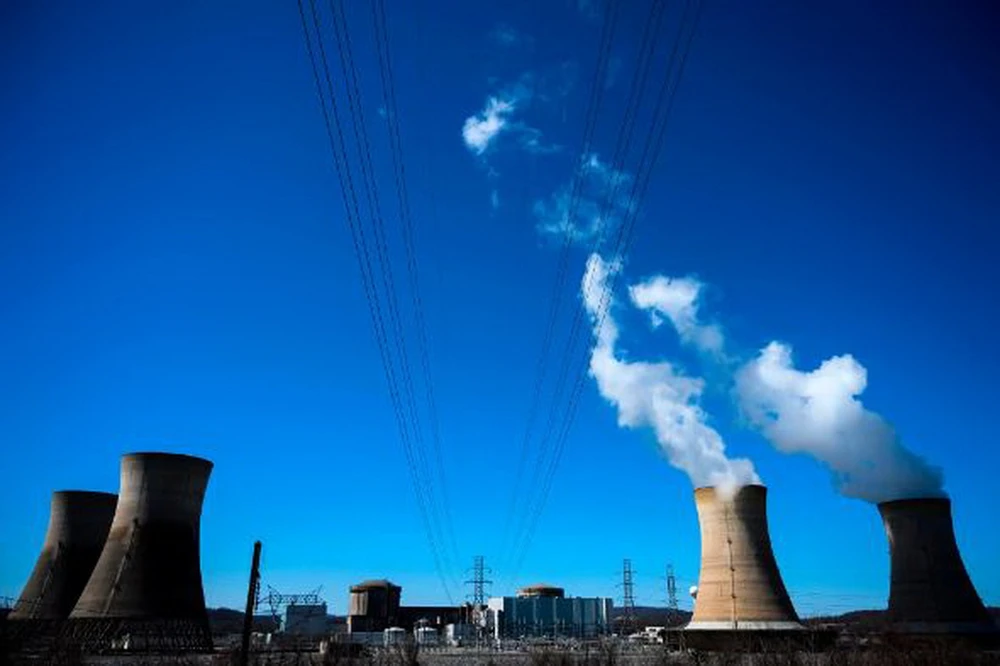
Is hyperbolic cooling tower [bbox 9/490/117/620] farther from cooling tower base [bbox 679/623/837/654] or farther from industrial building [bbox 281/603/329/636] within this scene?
cooling tower base [bbox 679/623/837/654]

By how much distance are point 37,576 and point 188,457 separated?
472 inches

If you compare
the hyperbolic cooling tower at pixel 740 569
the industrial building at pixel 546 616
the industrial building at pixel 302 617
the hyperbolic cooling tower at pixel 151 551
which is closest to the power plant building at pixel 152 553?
the hyperbolic cooling tower at pixel 151 551

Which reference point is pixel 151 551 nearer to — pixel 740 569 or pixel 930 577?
pixel 740 569

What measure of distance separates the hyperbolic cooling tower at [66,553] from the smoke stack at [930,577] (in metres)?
36.5

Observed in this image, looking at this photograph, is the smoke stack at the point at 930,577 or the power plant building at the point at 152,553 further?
the smoke stack at the point at 930,577

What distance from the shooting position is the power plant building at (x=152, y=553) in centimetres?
2688

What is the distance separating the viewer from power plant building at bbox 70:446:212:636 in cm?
2688

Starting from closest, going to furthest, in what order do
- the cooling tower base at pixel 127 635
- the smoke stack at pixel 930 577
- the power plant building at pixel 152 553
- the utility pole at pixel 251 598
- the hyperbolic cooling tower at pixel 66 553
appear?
the utility pole at pixel 251 598 → the cooling tower base at pixel 127 635 → the power plant building at pixel 152 553 → the smoke stack at pixel 930 577 → the hyperbolic cooling tower at pixel 66 553

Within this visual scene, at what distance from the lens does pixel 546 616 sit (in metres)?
64.0

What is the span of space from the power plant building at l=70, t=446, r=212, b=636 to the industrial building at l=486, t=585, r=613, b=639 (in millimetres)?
36206

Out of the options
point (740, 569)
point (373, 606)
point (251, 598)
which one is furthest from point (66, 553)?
point (373, 606)

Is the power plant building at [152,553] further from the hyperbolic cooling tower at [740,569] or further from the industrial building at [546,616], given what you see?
the industrial building at [546,616]

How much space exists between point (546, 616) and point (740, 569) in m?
38.8

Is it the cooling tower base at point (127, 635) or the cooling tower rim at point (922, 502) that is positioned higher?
the cooling tower rim at point (922, 502)
